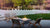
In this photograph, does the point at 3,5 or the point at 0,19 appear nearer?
the point at 0,19

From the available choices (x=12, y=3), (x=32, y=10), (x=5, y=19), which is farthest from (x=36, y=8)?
(x=5, y=19)

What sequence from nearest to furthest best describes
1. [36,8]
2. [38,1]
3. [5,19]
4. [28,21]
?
1. [28,21]
2. [5,19]
3. [36,8]
4. [38,1]

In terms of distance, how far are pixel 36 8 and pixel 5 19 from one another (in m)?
3.82

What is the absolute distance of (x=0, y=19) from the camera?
680cm

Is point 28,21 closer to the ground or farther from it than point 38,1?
closer to the ground

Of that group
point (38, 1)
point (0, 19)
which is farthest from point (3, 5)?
point (38, 1)

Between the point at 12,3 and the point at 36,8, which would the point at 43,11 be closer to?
the point at 36,8

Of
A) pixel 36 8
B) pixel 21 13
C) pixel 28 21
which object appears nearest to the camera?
pixel 28 21

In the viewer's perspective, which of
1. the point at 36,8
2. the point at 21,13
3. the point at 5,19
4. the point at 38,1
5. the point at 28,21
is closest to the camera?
the point at 28,21

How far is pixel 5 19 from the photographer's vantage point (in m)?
6.57

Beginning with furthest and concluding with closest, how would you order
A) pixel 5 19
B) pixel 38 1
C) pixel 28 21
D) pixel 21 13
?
pixel 38 1
pixel 21 13
pixel 5 19
pixel 28 21

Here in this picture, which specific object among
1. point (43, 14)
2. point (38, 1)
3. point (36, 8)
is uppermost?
point (38, 1)

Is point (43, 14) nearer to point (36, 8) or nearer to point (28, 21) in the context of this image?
point (36, 8)

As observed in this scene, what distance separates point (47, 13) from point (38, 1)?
1.59 m
